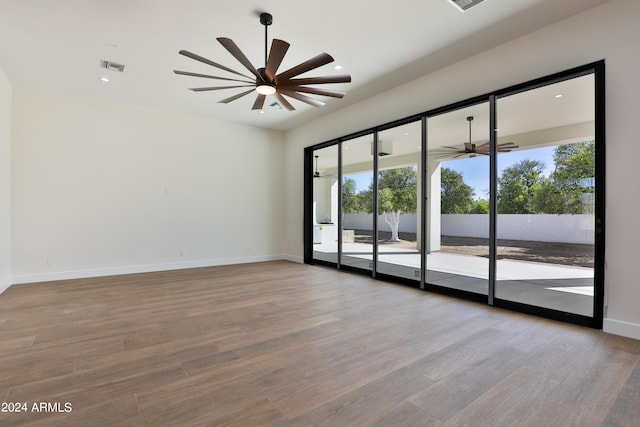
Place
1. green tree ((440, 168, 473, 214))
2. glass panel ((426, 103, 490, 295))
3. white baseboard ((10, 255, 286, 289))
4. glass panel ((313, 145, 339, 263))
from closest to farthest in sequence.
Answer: glass panel ((426, 103, 490, 295)), green tree ((440, 168, 473, 214)), white baseboard ((10, 255, 286, 289)), glass panel ((313, 145, 339, 263))

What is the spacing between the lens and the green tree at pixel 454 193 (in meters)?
4.68

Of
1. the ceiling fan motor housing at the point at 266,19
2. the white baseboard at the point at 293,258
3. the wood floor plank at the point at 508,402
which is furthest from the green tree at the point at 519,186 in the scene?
the white baseboard at the point at 293,258

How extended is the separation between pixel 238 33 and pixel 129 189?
416cm

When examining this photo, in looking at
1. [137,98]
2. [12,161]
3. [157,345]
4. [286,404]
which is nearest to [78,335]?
[157,345]

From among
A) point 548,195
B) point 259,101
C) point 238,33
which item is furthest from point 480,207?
point 238,33

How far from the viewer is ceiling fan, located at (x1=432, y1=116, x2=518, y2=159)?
13.4 ft

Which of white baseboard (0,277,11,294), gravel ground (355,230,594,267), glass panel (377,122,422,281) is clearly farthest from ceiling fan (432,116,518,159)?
white baseboard (0,277,11,294)

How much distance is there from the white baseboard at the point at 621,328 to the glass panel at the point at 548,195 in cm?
31

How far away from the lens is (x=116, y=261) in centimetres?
611

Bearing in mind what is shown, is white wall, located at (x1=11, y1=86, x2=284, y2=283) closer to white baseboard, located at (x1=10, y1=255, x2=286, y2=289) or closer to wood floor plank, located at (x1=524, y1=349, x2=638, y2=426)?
white baseboard, located at (x1=10, y1=255, x2=286, y2=289)

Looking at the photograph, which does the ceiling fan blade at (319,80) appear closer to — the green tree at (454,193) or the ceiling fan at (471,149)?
the ceiling fan at (471,149)

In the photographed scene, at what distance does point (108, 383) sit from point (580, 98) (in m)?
5.46

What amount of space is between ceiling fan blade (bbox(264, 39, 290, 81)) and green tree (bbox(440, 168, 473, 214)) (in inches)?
122

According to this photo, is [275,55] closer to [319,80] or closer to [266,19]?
[319,80]
